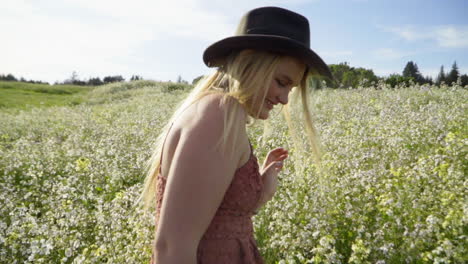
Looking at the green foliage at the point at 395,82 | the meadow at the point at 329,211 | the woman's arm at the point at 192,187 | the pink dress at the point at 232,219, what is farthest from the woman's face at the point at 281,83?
the green foliage at the point at 395,82

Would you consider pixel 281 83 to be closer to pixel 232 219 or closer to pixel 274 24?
pixel 274 24

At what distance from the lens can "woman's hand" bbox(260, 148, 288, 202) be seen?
2.03 meters

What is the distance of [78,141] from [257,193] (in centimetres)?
876

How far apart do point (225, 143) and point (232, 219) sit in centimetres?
45

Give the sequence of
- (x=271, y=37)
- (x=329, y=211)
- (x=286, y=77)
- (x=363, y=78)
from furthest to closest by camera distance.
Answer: (x=363, y=78)
(x=329, y=211)
(x=286, y=77)
(x=271, y=37)

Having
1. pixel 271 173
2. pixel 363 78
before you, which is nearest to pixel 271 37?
pixel 271 173

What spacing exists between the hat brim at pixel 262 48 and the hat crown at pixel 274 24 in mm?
67

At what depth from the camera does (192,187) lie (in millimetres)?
1259

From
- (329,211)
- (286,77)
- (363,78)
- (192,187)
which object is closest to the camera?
(192,187)

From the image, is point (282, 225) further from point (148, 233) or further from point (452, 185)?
point (452, 185)

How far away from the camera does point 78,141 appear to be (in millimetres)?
9453

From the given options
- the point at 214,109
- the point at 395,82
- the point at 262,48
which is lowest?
the point at 214,109

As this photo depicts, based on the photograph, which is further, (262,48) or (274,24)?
(274,24)

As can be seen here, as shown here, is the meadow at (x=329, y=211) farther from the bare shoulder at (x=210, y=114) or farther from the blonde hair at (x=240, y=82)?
the bare shoulder at (x=210, y=114)
